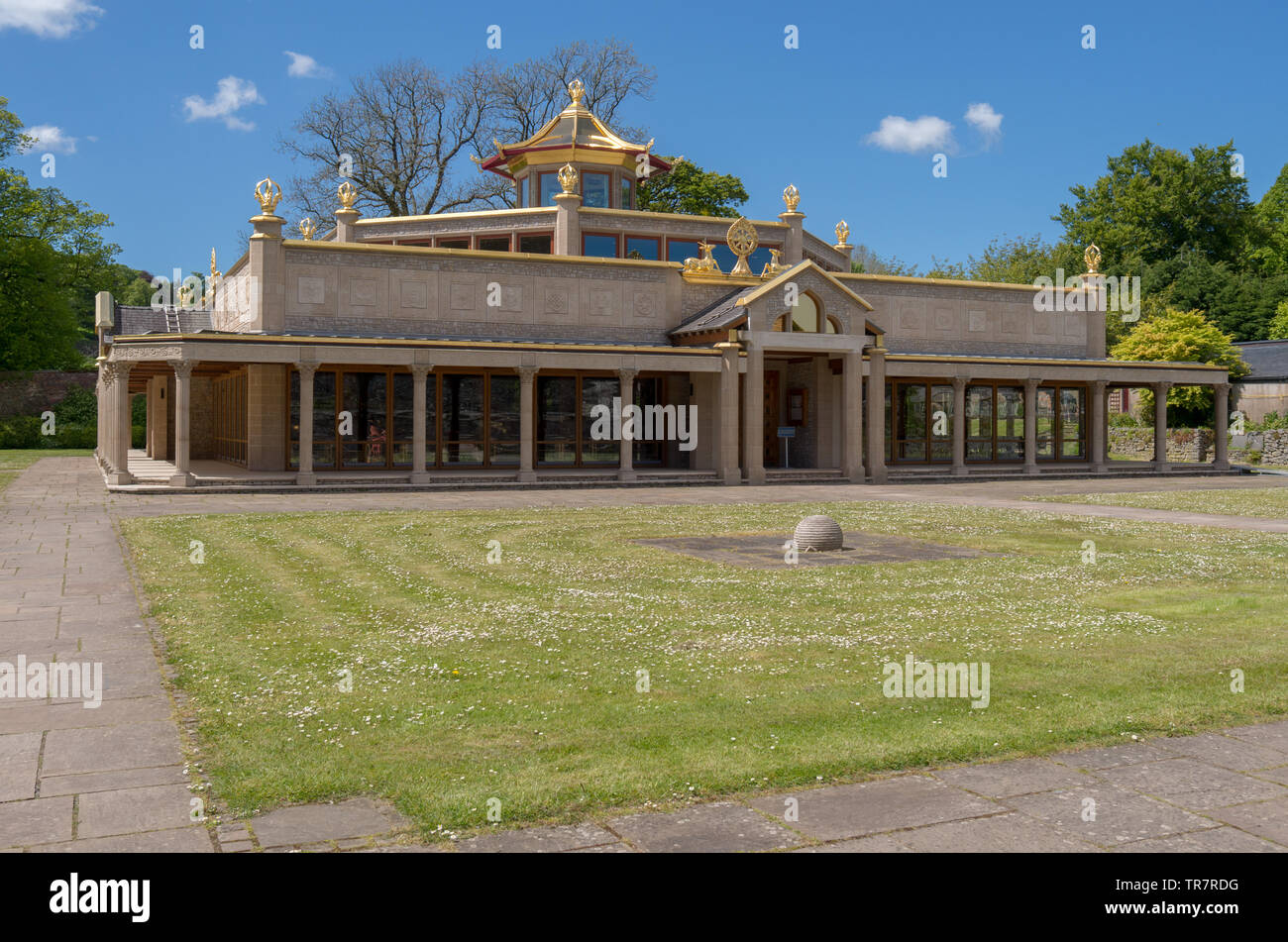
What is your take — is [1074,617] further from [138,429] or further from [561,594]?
[138,429]

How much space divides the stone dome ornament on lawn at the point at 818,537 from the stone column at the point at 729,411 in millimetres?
17601

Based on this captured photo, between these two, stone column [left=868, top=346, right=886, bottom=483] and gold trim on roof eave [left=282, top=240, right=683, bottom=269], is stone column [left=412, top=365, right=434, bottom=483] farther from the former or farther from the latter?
stone column [left=868, top=346, right=886, bottom=483]

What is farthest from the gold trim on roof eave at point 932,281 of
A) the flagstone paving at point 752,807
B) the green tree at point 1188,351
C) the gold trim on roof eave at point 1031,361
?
the flagstone paving at point 752,807

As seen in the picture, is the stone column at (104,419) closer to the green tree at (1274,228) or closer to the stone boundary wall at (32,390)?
the stone boundary wall at (32,390)

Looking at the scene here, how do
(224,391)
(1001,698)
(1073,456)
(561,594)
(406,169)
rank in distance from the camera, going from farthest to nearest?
Result: (406,169)
(1073,456)
(224,391)
(561,594)
(1001,698)

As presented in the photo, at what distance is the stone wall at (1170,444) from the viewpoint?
166 feet

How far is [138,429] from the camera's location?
188ft

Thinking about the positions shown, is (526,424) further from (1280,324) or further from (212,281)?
(1280,324)

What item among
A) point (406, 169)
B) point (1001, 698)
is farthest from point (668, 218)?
point (1001, 698)

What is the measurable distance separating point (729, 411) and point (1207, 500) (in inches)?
513

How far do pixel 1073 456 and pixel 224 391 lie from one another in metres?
32.1

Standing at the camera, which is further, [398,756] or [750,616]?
[750,616]

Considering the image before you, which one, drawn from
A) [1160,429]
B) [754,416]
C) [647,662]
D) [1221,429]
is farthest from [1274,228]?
[647,662]
